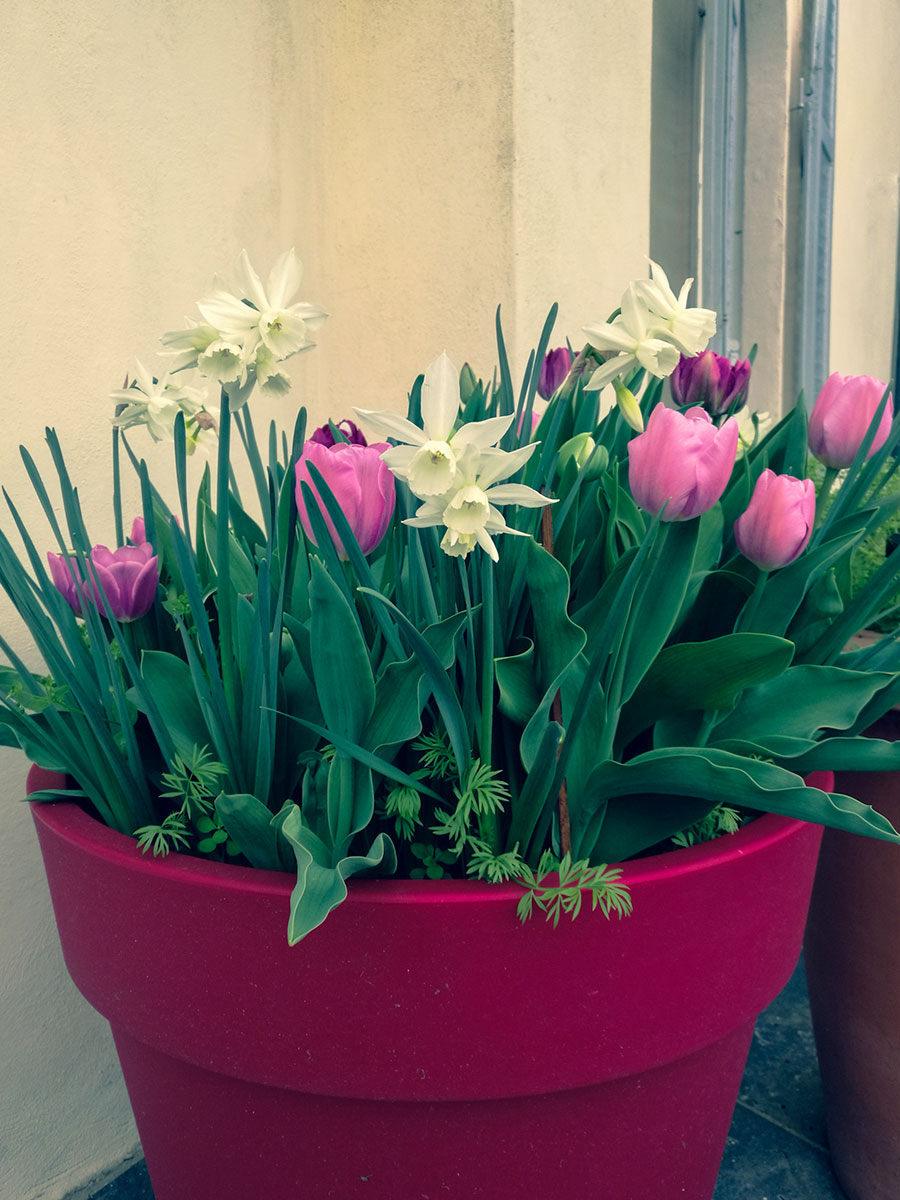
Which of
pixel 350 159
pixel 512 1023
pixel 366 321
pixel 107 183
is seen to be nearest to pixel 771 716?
pixel 512 1023

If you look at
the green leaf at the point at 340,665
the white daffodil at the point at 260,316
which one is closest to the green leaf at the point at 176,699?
the green leaf at the point at 340,665

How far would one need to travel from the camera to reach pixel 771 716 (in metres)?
0.65

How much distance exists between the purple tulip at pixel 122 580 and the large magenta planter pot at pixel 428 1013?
0.14 meters

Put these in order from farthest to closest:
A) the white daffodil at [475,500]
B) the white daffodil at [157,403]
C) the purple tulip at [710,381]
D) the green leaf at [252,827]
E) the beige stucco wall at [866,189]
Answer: the beige stucco wall at [866,189]
the purple tulip at [710,381]
the white daffodil at [157,403]
the green leaf at [252,827]
the white daffodil at [475,500]

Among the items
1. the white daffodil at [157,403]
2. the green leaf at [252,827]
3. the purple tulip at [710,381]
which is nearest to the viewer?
the green leaf at [252,827]

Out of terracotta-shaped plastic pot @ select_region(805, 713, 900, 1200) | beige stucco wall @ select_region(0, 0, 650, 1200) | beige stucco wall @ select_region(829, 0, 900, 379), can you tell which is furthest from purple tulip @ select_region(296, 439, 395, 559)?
beige stucco wall @ select_region(829, 0, 900, 379)

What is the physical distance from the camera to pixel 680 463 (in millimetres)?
514

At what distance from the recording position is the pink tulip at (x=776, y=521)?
1.87 feet

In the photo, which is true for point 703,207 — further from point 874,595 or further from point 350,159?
point 874,595

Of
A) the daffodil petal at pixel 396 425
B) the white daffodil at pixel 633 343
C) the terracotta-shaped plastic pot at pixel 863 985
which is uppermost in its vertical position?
the white daffodil at pixel 633 343

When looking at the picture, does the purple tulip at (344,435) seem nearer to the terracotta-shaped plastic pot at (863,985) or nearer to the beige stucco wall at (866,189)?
the terracotta-shaped plastic pot at (863,985)

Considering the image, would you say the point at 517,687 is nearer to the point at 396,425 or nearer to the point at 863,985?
the point at 396,425

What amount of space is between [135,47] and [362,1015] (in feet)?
3.03

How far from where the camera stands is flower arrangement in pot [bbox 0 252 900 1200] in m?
0.53
